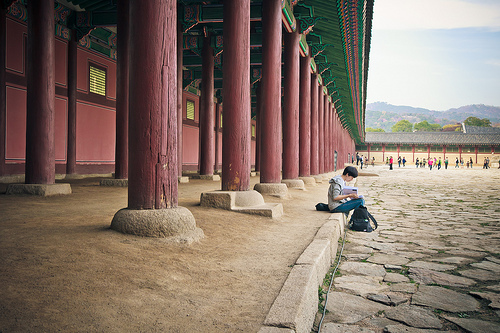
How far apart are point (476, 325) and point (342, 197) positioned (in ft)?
14.2

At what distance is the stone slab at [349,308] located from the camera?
3.12 m

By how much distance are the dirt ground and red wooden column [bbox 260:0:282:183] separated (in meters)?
4.10

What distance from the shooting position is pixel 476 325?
9.73 feet

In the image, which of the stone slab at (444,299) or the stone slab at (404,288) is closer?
the stone slab at (444,299)

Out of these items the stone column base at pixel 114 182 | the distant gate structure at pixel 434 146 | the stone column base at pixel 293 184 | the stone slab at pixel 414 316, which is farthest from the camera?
the distant gate structure at pixel 434 146

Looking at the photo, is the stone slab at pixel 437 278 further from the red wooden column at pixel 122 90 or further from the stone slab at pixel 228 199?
the red wooden column at pixel 122 90

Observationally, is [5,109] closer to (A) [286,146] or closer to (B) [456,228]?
(A) [286,146]

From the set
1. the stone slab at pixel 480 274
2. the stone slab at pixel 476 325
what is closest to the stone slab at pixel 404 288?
the stone slab at pixel 476 325

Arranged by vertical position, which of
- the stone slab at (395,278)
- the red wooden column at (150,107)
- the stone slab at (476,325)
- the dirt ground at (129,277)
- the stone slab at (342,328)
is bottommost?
the stone slab at (342,328)

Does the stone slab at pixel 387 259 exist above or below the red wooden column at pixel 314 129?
below

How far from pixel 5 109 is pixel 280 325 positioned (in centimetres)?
1104

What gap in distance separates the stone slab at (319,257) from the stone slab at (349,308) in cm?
29

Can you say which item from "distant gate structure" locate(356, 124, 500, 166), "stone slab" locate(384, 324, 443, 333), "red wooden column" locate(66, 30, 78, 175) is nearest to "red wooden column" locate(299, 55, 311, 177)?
"red wooden column" locate(66, 30, 78, 175)

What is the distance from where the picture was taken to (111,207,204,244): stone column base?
413 cm
